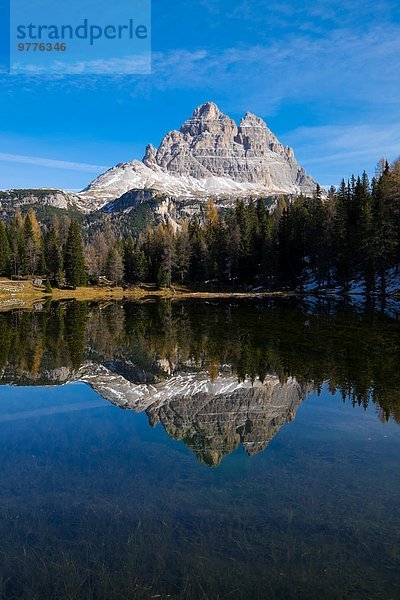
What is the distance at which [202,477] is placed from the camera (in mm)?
12672

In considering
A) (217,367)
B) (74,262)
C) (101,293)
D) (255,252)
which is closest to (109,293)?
(101,293)

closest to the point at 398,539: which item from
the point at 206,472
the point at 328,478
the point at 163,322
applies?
the point at 328,478

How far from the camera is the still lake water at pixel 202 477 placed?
8.44 meters

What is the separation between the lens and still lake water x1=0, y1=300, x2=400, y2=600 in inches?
332

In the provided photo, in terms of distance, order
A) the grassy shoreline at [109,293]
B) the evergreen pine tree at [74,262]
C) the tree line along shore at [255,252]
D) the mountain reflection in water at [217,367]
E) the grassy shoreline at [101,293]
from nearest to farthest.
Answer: the mountain reflection in water at [217,367], the tree line along shore at [255,252], the grassy shoreline at [109,293], the grassy shoreline at [101,293], the evergreen pine tree at [74,262]

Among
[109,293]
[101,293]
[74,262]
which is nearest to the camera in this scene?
[101,293]

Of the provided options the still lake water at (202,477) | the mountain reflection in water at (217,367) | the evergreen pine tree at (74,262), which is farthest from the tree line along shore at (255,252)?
the still lake water at (202,477)

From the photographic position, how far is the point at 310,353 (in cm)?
2938

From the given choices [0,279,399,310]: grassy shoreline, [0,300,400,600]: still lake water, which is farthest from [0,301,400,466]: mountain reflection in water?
[0,279,399,310]: grassy shoreline

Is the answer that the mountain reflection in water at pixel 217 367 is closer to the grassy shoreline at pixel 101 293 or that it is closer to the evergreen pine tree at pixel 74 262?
the grassy shoreline at pixel 101 293

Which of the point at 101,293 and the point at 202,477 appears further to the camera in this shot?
the point at 101,293

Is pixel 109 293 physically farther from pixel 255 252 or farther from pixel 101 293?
pixel 255 252

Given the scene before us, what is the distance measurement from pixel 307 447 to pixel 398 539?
5.58m

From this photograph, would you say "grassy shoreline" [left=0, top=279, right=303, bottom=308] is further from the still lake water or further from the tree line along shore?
the still lake water
